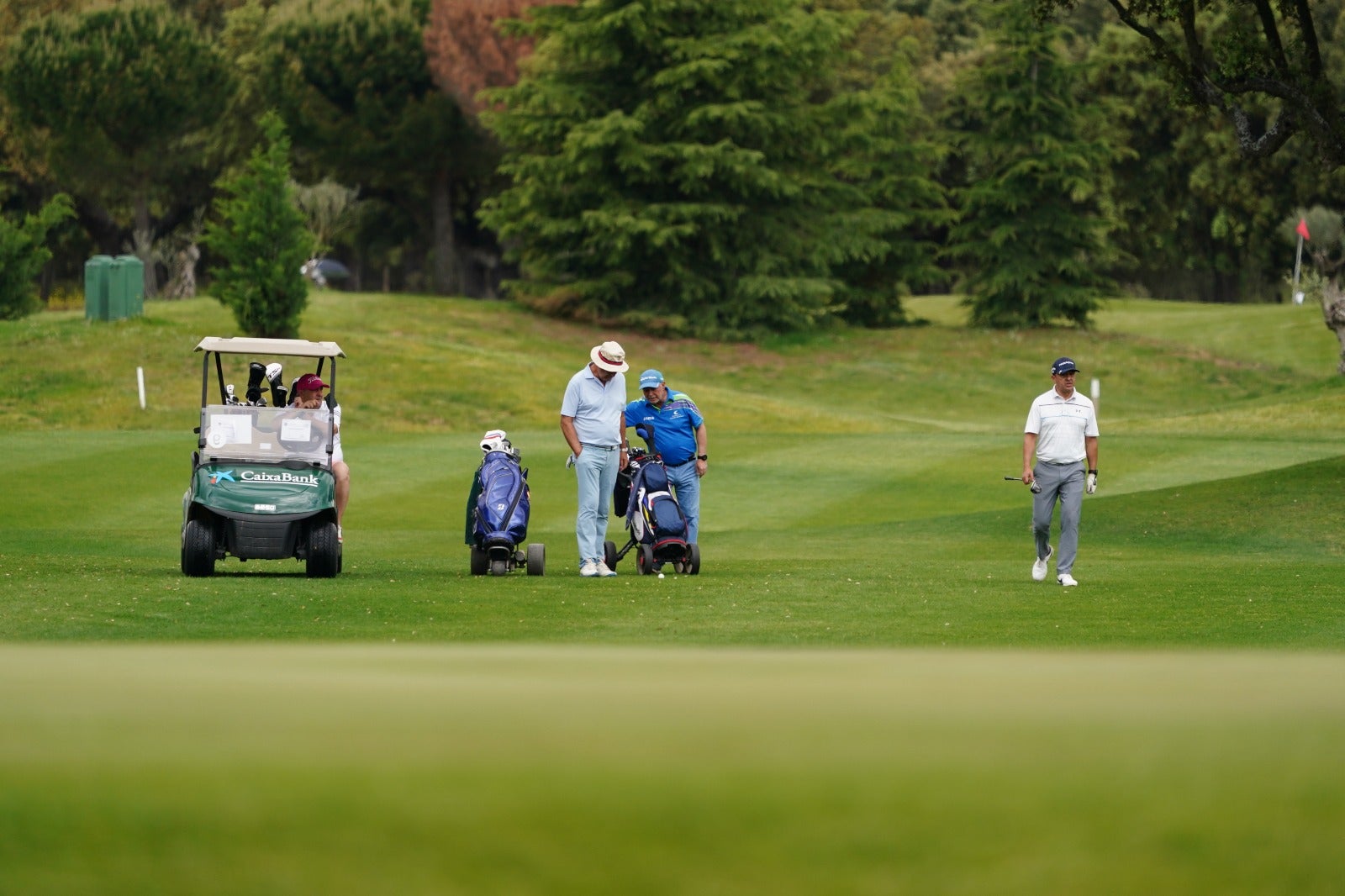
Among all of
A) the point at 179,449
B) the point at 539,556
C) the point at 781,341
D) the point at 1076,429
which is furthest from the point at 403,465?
the point at 781,341

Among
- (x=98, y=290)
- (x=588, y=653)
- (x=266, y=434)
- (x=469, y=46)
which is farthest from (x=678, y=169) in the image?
(x=588, y=653)

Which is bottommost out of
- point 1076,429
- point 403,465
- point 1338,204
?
point 403,465

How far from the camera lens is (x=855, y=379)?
57125 mm

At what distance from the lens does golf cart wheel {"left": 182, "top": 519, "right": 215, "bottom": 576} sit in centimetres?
1534

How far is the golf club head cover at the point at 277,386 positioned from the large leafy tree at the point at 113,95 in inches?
2414

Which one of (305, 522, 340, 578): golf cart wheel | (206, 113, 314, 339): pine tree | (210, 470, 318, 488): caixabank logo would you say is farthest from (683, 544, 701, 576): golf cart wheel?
(206, 113, 314, 339): pine tree

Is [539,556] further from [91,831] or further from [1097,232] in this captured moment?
[1097,232]

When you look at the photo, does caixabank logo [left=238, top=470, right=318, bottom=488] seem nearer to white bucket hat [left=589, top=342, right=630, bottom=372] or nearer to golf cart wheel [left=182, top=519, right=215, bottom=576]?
golf cart wheel [left=182, top=519, right=215, bottom=576]

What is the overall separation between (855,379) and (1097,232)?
1512cm

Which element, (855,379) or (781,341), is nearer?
(855,379)

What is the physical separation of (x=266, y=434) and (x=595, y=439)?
280cm

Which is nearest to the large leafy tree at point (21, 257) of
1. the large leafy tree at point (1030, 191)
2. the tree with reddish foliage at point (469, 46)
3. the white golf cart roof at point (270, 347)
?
the tree with reddish foliage at point (469, 46)

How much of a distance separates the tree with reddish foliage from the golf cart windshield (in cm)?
5996

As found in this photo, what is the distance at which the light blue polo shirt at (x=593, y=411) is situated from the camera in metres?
16.0
